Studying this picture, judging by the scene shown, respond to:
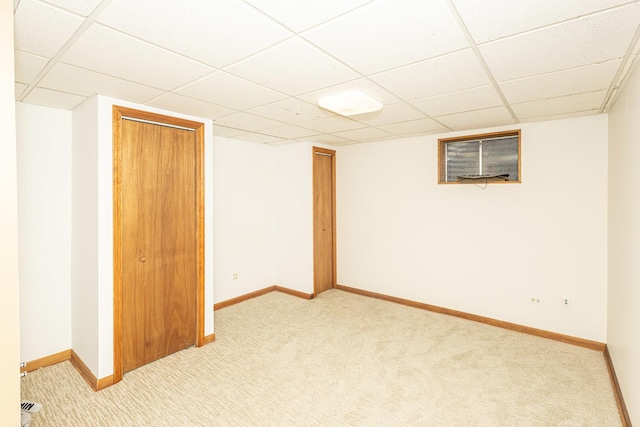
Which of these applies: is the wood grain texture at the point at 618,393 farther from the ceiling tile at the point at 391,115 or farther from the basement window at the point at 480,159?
the ceiling tile at the point at 391,115

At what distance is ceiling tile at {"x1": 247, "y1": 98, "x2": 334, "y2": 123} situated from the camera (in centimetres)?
290

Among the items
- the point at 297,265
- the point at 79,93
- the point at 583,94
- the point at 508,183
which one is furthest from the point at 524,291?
the point at 79,93

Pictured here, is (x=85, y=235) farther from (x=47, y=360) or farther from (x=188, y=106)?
(x=188, y=106)

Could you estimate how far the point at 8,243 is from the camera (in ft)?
4.36

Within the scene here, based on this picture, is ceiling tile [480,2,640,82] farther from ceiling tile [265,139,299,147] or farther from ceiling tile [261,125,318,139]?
ceiling tile [265,139,299,147]

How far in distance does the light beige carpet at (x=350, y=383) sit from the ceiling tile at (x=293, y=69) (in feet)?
7.99

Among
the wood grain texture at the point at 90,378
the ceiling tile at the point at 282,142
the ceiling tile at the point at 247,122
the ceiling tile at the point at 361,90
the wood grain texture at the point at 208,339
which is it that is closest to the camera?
the ceiling tile at the point at 361,90

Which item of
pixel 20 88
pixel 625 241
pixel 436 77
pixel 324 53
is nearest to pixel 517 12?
pixel 436 77

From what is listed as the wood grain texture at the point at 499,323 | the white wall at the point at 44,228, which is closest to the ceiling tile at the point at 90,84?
the white wall at the point at 44,228

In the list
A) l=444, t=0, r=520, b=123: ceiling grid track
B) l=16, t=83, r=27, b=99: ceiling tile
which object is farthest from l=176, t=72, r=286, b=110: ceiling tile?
l=444, t=0, r=520, b=123: ceiling grid track

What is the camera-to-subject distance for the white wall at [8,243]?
130cm

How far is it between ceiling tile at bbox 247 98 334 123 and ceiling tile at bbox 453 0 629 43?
→ 1.55m

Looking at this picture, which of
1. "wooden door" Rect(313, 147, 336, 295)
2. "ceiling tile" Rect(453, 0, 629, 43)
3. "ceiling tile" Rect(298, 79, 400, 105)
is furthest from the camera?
"wooden door" Rect(313, 147, 336, 295)

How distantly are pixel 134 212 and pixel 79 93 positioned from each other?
3.44ft
